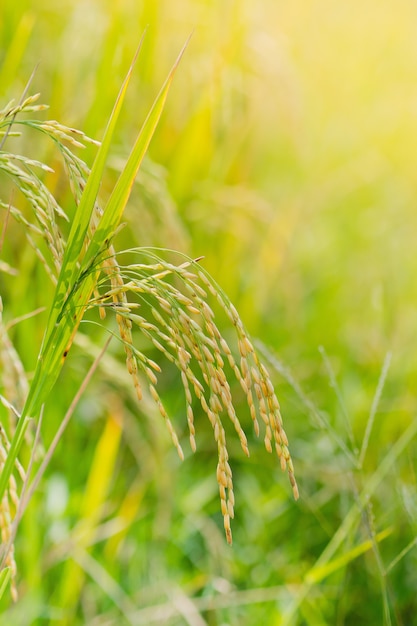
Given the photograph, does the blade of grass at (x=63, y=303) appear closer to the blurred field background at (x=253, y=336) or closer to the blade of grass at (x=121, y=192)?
the blade of grass at (x=121, y=192)

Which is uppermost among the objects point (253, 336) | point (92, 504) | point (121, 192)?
point (121, 192)

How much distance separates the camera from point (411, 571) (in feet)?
4.99

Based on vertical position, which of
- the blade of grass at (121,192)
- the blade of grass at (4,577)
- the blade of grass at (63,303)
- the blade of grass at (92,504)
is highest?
the blade of grass at (121,192)

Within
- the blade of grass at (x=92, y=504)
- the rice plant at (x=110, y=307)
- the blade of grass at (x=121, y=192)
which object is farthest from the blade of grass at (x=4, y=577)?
the blade of grass at (x=92, y=504)

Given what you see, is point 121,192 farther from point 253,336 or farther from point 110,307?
point 253,336

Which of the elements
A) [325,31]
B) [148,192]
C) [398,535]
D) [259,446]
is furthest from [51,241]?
[325,31]

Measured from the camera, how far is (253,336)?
83.4 inches

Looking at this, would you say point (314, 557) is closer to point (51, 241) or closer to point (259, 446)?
point (259, 446)

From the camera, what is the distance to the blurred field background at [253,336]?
142cm

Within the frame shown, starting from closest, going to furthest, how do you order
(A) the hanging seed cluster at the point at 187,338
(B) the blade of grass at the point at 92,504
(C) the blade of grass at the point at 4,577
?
(A) the hanging seed cluster at the point at 187,338, (C) the blade of grass at the point at 4,577, (B) the blade of grass at the point at 92,504

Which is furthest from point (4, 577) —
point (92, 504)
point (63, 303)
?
point (92, 504)

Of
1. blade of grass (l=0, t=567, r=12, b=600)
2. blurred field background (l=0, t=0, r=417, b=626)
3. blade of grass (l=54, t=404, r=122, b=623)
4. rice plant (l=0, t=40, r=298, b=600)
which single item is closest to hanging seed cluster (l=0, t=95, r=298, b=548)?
rice plant (l=0, t=40, r=298, b=600)

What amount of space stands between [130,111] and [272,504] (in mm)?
1193

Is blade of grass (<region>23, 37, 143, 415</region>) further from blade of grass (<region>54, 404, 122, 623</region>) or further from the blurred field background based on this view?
blade of grass (<region>54, 404, 122, 623</region>)
